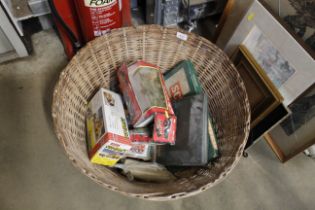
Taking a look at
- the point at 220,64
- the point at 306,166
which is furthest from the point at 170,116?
the point at 306,166

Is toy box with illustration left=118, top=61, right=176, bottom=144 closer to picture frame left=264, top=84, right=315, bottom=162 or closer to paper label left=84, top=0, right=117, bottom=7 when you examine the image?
paper label left=84, top=0, right=117, bottom=7

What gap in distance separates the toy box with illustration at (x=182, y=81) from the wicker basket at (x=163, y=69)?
5 centimetres

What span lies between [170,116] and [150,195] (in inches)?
10.0

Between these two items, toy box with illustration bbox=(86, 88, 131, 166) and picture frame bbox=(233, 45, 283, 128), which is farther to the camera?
picture frame bbox=(233, 45, 283, 128)

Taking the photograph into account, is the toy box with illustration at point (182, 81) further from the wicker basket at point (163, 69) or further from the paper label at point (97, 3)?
the paper label at point (97, 3)

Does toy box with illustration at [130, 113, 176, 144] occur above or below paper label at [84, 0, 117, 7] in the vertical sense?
below

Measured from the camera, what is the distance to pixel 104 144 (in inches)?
30.2

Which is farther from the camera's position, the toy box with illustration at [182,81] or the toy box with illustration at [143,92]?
the toy box with illustration at [182,81]

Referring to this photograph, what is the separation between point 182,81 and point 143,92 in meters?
0.17

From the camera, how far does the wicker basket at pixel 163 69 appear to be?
2.47ft

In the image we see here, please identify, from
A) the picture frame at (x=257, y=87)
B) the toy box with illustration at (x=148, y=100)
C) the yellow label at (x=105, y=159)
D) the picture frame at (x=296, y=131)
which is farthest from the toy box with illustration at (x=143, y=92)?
the picture frame at (x=296, y=131)

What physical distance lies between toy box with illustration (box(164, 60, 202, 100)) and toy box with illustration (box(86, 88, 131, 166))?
8.3 inches

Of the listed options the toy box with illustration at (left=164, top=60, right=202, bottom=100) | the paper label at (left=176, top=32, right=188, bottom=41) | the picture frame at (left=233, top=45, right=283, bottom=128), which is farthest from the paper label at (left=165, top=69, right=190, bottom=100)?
the picture frame at (left=233, top=45, right=283, bottom=128)

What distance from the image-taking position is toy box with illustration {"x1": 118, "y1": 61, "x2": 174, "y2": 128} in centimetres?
84
